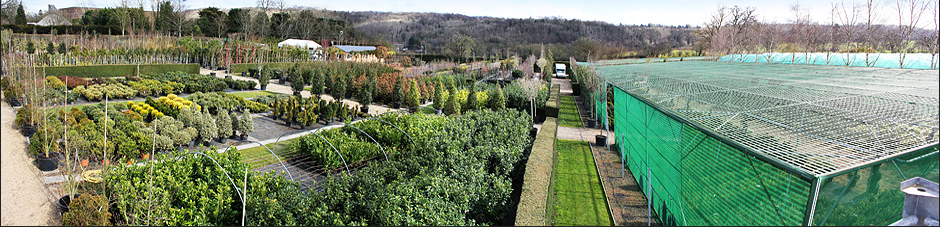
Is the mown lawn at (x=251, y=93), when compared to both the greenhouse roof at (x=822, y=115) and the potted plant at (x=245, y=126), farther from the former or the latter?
the greenhouse roof at (x=822, y=115)

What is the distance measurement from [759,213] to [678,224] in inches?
65.6

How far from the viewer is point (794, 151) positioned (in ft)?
13.7

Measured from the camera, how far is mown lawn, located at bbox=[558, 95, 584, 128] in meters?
15.6

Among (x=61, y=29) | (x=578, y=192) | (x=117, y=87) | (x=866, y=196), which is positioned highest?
(x=61, y=29)

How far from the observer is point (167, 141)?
8.78 metres

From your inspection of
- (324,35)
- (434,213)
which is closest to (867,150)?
(434,213)

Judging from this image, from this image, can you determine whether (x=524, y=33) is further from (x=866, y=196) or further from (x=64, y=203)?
(x=866, y=196)

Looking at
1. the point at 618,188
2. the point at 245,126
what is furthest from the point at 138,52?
the point at 618,188

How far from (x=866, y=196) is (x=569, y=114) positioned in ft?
48.2

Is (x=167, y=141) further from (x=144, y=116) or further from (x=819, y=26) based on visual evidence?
(x=819, y=26)

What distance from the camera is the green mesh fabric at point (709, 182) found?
3.82m

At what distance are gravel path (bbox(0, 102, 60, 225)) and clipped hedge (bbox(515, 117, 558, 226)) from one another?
5526mm

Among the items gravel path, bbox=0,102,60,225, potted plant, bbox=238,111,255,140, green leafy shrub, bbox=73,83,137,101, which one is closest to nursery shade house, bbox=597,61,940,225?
gravel path, bbox=0,102,60,225

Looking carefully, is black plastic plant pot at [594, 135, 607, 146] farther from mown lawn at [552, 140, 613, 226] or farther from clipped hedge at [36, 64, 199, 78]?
clipped hedge at [36, 64, 199, 78]
